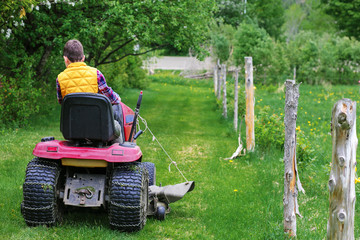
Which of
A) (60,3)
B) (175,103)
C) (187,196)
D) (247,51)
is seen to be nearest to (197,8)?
(60,3)

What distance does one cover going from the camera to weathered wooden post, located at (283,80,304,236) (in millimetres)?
5016

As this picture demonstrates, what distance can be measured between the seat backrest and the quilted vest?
12.7 inches

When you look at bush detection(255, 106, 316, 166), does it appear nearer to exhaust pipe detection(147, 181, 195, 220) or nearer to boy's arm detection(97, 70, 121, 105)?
exhaust pipe detection(147, 181, 195, 220)

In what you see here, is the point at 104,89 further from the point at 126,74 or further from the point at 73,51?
the point at 126,74

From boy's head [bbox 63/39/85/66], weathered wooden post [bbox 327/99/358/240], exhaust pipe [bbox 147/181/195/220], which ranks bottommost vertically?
exhaust pipe [bbox 147/181/195/220]

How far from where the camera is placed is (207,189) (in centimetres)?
717

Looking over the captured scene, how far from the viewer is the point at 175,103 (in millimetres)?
20734

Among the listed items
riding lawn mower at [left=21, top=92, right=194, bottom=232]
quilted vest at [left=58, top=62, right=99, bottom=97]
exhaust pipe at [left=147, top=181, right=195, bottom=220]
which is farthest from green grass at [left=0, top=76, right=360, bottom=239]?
quilted vest at [left=58, top=62, right=99, bottom=97]

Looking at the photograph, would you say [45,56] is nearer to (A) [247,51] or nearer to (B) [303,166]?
(B) [303,166]

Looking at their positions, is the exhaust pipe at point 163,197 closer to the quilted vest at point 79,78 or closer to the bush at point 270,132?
the quilted vest at point 79,78

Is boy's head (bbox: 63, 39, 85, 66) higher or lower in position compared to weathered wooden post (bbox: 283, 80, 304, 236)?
higher

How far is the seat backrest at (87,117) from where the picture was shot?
16.0 feet

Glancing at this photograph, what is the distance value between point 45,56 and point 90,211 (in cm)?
877

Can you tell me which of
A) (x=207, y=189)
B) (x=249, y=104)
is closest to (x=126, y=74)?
(x=249, y=104)
